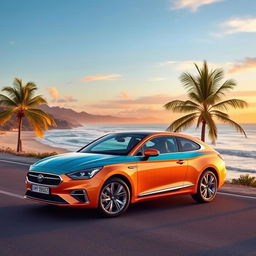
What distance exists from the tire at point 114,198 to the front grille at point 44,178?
32.2 inches

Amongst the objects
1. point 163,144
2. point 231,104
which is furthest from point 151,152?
point 231,104

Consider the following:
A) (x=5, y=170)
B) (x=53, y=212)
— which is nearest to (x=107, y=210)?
(x=53, y=212)

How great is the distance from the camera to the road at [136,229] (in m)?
6.50

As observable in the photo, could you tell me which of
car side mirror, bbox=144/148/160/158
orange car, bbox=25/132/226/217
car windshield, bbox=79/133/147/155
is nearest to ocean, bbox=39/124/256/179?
orange car, bbox=25/132/226/217

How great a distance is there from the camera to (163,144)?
9883 mm

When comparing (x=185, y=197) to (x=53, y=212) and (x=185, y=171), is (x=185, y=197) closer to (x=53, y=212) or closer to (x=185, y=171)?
(x=185, y=171)

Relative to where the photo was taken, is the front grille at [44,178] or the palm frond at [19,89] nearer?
the front grille at [44,178]

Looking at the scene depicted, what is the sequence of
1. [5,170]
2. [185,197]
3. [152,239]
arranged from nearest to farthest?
[152,239]
[185,197]
[5,170]

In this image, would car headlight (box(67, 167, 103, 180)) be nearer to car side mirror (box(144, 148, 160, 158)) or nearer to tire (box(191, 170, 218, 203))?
car side mirror (box(144, 148, 160, 158))

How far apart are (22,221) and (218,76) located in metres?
19.5

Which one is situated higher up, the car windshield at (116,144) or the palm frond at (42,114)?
the palm frond at (42,114)

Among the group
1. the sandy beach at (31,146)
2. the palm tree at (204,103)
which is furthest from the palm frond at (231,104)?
the sandy beach at (31,146)

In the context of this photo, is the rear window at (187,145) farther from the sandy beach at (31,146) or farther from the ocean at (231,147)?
the sandy beach at (31,146)

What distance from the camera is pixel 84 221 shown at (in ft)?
27.3
